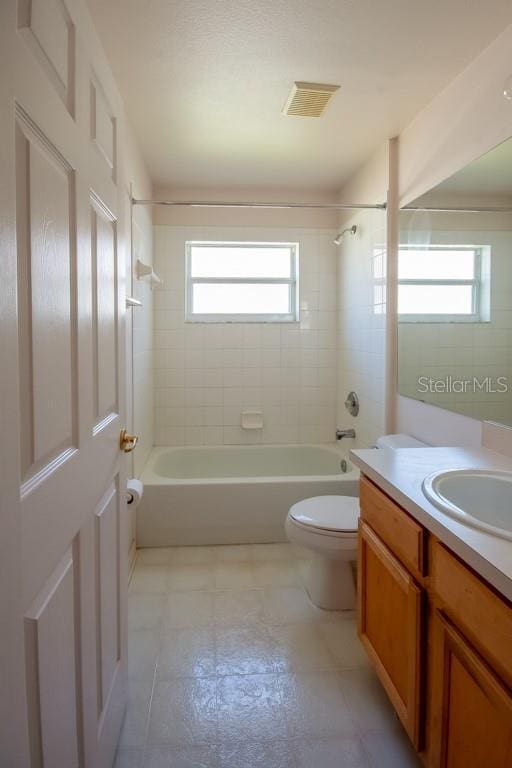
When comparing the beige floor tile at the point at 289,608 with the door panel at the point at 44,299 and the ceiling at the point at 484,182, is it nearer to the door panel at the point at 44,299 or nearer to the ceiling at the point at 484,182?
the door panel at the point at 44,299

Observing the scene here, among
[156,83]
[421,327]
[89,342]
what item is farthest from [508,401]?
[156,83]

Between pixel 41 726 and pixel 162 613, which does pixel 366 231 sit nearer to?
pixel 162 613

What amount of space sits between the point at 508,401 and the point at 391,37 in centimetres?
138

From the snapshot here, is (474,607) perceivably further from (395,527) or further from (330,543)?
(330,543)

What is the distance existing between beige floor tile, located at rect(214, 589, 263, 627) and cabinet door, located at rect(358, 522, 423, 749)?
602 mm

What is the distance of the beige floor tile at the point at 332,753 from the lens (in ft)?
4.37

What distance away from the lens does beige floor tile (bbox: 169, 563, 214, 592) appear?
7.60ft

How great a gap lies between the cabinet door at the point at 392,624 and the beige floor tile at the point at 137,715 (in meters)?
0.79

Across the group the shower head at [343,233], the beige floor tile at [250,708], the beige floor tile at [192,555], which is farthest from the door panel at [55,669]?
the shower head at [343,233]

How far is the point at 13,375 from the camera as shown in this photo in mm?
640

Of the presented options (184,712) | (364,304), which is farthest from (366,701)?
(364,304)

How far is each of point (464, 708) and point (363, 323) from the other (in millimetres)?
2293

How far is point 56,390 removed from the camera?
2.77 ft

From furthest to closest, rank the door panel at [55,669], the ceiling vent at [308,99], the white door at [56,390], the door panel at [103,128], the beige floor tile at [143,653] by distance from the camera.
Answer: the ceiling vent at [308,99], the beige floor tile at [143,653], the door panel at [103,128], the door panel at [55,669], the white door at [56,390]
